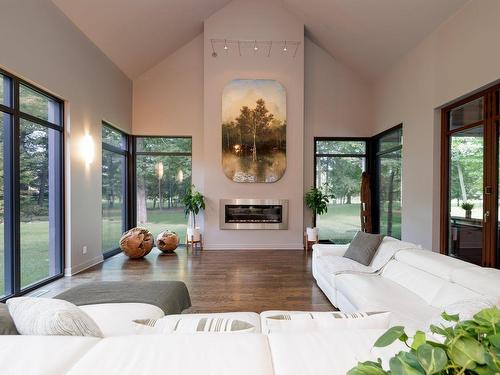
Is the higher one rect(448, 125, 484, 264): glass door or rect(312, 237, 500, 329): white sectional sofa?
rect(448, 125, 484, 264): glass door

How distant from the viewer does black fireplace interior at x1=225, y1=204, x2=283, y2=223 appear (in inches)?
266

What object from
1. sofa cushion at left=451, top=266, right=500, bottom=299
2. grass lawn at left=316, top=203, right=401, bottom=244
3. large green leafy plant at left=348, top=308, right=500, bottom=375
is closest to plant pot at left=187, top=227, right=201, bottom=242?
grass lawn at left=316, top=203, right=401, bottom=244

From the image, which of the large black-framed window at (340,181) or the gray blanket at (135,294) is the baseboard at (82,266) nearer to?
the gray blanket at (135,294)

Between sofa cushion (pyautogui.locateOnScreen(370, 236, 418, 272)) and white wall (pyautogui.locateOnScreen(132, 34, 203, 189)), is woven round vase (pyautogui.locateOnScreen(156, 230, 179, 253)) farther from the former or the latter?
sofa cushion (pyautogui.locateOnScreen(370, 236, 418, 272))

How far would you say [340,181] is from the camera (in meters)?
7.36

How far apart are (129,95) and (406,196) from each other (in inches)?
253

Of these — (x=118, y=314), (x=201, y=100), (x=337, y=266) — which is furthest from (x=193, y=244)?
(x=118, y=314)

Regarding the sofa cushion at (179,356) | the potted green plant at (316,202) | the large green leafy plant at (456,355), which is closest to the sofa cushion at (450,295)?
the sofa cushion at (179,356)

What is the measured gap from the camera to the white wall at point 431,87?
12.2 ft

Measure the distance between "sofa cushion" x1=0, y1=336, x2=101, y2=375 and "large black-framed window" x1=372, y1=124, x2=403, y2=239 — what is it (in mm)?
6101

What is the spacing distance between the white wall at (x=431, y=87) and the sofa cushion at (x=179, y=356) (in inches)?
171

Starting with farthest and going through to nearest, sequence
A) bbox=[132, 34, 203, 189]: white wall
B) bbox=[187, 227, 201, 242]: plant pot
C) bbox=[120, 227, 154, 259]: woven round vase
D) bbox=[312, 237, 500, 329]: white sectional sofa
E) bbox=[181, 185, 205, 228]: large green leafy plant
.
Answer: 1. bbox=[132, 34, 203, 189]: white wall
2. bbox=[181, 185, 205, 228]: large green leafy plant
3. bbox=[187, 227, 201, 242]: plant pot
4. bbox=[120, 227, 154, 259]: woven round vase
5. bbox=[312, 237, 500, 329]: white sectional sofa

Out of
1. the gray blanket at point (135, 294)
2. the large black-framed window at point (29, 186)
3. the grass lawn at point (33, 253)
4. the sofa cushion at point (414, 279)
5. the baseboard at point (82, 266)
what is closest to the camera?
the gray blanket at point (135, 294)

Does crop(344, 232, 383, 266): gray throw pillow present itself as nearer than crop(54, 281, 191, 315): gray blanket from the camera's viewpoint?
No
